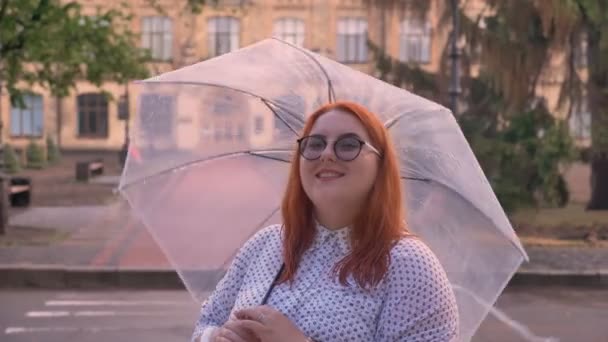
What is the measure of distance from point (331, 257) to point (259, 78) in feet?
3.27

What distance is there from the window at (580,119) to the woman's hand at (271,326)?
1587 centimetres

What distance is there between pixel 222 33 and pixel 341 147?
2041 inches

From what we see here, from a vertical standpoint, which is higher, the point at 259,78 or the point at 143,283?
the point at 259,78

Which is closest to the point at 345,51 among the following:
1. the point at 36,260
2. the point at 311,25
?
the point at 311,25

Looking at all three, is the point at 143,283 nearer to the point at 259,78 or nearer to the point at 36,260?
the point at 36,260

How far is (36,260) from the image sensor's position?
11.7 metres

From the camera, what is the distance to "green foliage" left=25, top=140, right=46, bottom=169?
127ft

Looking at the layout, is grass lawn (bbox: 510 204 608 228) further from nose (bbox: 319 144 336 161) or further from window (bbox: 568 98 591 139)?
nose (bbox: 319 144 336 161)

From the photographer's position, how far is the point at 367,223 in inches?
94.7

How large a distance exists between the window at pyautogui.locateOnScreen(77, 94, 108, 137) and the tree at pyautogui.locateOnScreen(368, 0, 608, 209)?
3915 cm

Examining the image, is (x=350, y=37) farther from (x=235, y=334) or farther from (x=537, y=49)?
(x=235, y=334)

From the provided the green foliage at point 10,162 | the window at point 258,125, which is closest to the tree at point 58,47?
the window at point 258,125

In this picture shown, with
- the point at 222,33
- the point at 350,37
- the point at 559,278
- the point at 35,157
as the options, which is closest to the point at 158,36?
the point at 222,33

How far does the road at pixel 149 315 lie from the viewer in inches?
323
